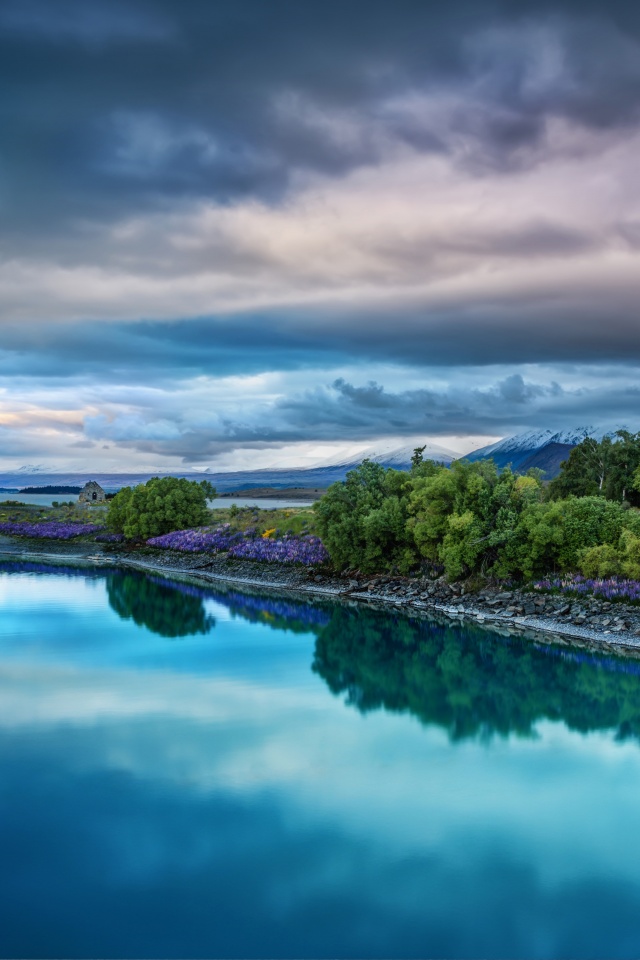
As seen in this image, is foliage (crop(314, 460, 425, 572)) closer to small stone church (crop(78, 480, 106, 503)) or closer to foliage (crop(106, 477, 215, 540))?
foliage (crop(106, 477, 215, 540))

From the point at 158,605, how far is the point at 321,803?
1394 inches

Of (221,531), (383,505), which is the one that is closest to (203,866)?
(383,505)

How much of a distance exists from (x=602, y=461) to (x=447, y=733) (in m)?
42.2

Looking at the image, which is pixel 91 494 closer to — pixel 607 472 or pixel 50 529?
pixel 50 529

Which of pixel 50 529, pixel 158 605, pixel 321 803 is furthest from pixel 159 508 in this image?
pixel 321 803

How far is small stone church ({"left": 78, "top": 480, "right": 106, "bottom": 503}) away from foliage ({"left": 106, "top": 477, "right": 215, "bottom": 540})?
29.6 metres

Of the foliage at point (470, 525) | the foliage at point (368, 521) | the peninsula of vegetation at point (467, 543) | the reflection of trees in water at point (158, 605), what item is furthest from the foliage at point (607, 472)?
the reflection of trees in water at point (158, 605)

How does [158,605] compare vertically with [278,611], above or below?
below

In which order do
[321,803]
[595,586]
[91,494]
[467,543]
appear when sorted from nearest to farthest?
[321,803], [595,586], [467,543], [91,494]

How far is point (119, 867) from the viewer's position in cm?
1491

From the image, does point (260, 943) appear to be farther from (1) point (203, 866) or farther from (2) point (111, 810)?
(2) point (111, 810)

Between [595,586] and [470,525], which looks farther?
[470,525]

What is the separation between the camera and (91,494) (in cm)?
11550

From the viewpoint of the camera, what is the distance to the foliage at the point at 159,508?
3164 inches
